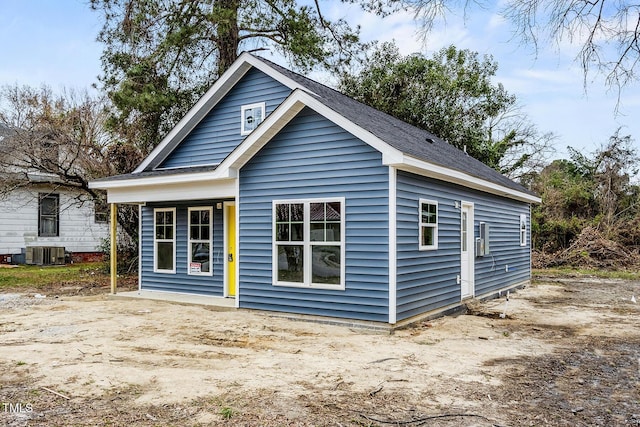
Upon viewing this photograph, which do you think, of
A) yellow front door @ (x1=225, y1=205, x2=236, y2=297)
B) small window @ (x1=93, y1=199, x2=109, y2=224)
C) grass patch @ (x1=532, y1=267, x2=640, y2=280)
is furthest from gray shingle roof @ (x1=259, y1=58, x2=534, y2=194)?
small window @ (x1=93, y1=199, x2=109, y2=224)

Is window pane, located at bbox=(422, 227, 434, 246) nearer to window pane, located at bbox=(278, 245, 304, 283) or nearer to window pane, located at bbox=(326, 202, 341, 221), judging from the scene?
window pane, located at bbox=(326, 202, 341, 221)

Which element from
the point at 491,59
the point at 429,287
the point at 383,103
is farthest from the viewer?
the point at 491,59

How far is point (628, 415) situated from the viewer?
4488 millimetres

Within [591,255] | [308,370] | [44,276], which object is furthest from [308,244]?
[591,255]

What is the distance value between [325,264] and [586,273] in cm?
1389

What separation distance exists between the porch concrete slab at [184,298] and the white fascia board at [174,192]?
214cm

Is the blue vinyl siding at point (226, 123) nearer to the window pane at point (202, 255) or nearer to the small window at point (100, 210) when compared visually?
the window pane at point (202, 255)

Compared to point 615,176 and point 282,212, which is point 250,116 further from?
point 615,176

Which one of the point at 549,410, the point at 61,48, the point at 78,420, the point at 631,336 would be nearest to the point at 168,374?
the point at 78,420

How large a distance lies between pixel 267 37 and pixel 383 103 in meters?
6.92

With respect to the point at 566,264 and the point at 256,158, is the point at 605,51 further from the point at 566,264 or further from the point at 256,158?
the point at 566,264

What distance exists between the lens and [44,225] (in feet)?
66.8

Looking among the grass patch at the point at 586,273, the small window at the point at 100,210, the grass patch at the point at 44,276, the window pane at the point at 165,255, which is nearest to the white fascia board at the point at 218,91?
the window pane at the point at 165,255

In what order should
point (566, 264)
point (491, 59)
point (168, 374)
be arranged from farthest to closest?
1. point (491, 59)
2. point (566, 264)
3. point (168, 374)
